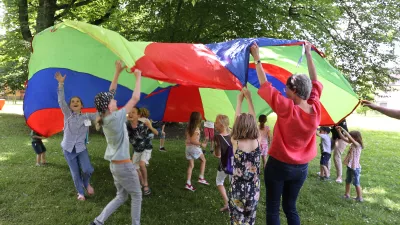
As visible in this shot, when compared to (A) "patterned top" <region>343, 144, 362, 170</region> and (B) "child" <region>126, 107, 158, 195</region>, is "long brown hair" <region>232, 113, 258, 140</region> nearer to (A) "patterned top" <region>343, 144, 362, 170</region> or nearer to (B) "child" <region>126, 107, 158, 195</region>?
(B) "child" <region>126, 107, 158, 195</region>

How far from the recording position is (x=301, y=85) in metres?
2.45

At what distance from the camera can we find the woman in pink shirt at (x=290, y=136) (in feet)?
8.09

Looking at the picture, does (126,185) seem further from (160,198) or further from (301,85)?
(301,85)

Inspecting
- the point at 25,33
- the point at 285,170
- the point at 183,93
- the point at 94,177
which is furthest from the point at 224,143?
the point at 25,33

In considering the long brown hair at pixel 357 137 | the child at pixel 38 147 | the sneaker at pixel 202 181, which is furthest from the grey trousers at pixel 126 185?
the long brown hair at pixel 357 137

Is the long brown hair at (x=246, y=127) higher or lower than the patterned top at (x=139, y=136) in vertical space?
higher

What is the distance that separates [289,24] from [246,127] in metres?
5.71

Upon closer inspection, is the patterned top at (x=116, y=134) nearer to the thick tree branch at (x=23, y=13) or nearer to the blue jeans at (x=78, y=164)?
the blue jeans at (x=78, y=164)

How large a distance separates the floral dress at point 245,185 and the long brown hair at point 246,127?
155mm

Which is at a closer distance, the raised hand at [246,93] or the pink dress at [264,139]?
the raised hand at [246,93]

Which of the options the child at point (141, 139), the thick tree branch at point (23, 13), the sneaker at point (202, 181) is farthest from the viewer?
the thick tree branch at point (23, 13)

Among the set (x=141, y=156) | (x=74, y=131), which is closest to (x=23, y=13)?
(x=74, y=131)

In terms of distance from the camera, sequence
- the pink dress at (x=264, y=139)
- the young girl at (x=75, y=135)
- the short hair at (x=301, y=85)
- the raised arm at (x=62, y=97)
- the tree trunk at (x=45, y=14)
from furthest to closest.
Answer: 1. the tree trunk at (x=45, y=14)
2. the pink dress at (x=264, y=139)
3. the young girl at (x=75, y=135)
4. the raised arm at (x=62, y=97)
5. the short hair at (x=301, y=85)

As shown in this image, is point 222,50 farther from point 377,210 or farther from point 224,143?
point 377,210
